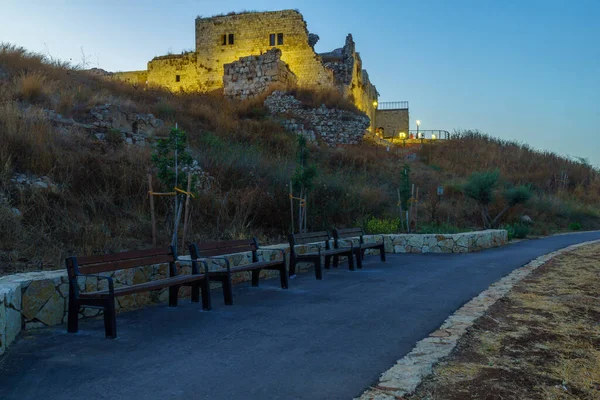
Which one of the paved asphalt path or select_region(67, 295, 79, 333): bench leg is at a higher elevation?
select_region(67, 295, 79, 333): bench leg

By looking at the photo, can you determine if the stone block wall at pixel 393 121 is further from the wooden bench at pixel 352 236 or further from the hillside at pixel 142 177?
the wooden bench at pixel 352 236

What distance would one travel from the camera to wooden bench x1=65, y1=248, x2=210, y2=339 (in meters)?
4.73

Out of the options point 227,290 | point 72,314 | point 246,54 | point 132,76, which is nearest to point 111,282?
point 72,314

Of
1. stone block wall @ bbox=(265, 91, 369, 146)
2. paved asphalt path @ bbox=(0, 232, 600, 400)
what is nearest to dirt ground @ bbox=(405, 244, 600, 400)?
paved asphalt path @ bbox=(0, 232, 600, 400)

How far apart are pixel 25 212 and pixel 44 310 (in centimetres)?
273

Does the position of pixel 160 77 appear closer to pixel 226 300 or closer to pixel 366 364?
pixel 226 300

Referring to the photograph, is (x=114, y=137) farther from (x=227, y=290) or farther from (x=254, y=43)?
(x=254, y=43)

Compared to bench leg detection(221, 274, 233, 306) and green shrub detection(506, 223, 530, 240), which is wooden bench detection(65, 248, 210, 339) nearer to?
bench leg detection(221, 274, 233, 306)

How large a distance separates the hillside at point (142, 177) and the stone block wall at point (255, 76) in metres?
2.13

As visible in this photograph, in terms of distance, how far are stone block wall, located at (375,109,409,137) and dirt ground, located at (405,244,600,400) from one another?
130 ft

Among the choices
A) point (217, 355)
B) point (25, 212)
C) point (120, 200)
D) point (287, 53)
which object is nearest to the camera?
point (217, 355)

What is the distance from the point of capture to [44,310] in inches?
201

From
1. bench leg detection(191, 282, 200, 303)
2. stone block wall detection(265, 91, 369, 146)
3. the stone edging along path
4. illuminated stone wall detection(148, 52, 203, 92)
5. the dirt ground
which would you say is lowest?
the dirt ground

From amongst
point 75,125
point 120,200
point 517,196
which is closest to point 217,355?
point 120,200
